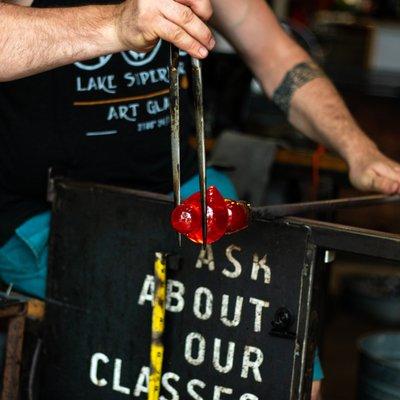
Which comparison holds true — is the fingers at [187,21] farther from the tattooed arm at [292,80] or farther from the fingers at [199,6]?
the tattooed arm at [292,80]

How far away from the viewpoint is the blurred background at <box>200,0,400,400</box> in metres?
2.78

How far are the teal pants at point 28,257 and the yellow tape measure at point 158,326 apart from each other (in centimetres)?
41

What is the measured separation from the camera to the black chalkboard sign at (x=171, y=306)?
1.69 metres

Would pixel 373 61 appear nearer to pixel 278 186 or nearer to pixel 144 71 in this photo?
pixel 278 186

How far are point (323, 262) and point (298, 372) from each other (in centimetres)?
21

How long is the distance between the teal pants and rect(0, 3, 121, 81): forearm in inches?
20.2

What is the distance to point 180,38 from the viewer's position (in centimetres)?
152

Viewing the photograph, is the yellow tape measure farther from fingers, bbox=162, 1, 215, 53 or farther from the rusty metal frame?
fingers, bbox=162, 1, 215, 53

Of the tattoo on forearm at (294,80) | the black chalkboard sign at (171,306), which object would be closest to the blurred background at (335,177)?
the black chalkboard sign at (171,306)

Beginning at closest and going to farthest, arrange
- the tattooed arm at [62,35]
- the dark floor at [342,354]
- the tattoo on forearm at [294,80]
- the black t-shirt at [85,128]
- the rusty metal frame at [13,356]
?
the tattooed arm at [62,35] < the rusty metal frame at [13,356] < the black t-shirt at [85,128] < the tattoo on forearm at [294,80] < the dark floor at [342,354]

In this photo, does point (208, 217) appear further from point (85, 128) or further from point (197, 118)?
point (85, 128)

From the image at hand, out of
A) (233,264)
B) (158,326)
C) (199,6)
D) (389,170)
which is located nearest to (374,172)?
(389,170)

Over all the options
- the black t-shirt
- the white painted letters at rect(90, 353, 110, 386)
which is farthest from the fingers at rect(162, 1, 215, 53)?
the white painted letters at rect(90, 353, 110, 386)

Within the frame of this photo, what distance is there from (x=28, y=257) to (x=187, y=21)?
33.4 inches
